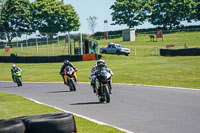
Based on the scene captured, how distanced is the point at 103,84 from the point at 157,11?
8548 cm

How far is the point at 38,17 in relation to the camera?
97.8m

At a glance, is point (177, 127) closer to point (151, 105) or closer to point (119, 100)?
point (151, 105)

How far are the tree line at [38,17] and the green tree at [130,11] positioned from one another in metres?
12.4

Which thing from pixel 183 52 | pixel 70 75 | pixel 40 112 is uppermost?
pixel 183 52

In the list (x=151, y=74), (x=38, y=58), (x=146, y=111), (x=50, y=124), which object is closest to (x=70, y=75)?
(x=146, y=111)

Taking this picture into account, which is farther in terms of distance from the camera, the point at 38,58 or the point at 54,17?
the point at 54,17

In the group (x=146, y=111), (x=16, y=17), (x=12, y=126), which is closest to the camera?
(x=12, y=126)

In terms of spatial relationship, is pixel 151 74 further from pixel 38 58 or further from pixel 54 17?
pixel 54 17

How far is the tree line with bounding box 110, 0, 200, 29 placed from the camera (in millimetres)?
95000

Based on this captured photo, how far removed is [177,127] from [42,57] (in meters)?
38.2

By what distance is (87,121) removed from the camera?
34.8ft

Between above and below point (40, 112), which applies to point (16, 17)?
above

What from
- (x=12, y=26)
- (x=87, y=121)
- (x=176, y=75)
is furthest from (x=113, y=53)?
(x=12, y=26)

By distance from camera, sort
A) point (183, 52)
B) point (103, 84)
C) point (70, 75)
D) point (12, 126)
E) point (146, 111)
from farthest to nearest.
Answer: point (183, 52) < point (70, 75) < point (103, 84) < point (146, 111) < point (12, 126)
